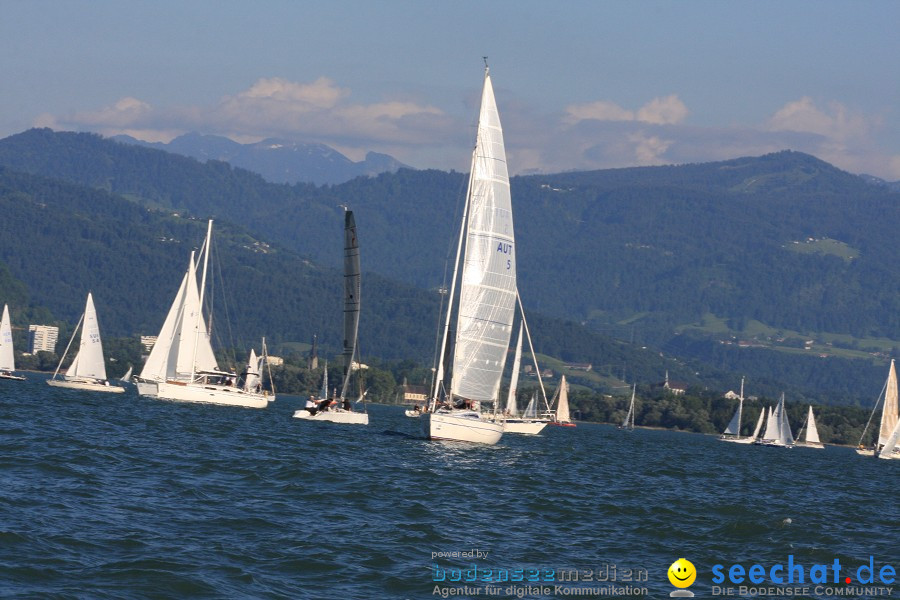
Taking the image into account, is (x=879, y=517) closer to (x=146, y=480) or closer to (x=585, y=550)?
(x=585, y=550)

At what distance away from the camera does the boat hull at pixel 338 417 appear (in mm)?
83438

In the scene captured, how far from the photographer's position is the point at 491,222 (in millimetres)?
54656

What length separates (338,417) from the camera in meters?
83.7

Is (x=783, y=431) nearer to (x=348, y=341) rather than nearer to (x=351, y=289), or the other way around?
(x=348, y=341)

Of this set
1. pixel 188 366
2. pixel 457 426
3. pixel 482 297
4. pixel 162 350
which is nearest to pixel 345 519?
pixel 457 426

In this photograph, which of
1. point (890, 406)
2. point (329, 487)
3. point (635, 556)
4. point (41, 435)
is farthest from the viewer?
point (890, 406)

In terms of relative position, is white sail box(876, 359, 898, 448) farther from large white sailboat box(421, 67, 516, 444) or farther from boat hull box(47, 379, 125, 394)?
large white sailboat box(421, 67, 516, 444)

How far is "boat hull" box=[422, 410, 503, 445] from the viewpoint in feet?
178

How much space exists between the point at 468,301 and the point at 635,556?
2785 cm

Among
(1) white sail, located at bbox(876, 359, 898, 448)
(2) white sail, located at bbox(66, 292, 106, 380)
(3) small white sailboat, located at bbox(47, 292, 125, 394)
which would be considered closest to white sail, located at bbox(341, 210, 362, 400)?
(3) small white sailboat, located at bbox(47, 292, 125, 394)

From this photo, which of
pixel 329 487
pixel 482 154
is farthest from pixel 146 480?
pixel 482 154
